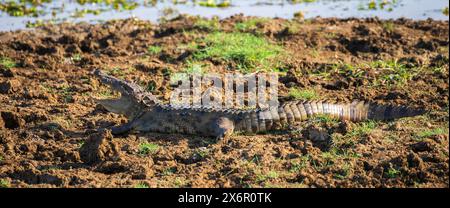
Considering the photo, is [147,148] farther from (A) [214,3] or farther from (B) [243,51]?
(A) [214,3]

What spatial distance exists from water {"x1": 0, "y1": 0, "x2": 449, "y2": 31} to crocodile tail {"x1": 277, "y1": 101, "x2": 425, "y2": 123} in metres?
5.69

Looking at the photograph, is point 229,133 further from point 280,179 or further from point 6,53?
point 6,53

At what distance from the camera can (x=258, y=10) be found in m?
13.5

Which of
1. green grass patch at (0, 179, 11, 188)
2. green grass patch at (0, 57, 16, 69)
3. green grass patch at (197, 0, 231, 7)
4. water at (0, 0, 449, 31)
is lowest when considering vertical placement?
green grass patch at (0, 179, 11, 188)

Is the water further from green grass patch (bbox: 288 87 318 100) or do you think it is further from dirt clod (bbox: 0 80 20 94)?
green grass patch (bbox: 288 87 318 100)

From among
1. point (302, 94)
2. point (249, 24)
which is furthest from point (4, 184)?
point (249, 24)

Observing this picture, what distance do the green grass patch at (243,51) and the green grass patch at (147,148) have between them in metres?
2.79

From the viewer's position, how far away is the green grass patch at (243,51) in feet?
30.3

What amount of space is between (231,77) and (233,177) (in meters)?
3.21

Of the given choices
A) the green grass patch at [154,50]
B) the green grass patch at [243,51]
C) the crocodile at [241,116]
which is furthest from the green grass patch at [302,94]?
the green grass patch at [154,50]

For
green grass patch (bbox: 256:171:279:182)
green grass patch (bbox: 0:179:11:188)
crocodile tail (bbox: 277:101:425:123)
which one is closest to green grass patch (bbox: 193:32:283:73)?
crocodile tail (bbox: 277:101:425:123)

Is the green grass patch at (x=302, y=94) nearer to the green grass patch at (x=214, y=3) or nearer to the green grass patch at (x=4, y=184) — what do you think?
the green grass patch at (x=4, y=184)

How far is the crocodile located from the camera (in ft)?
22.3
